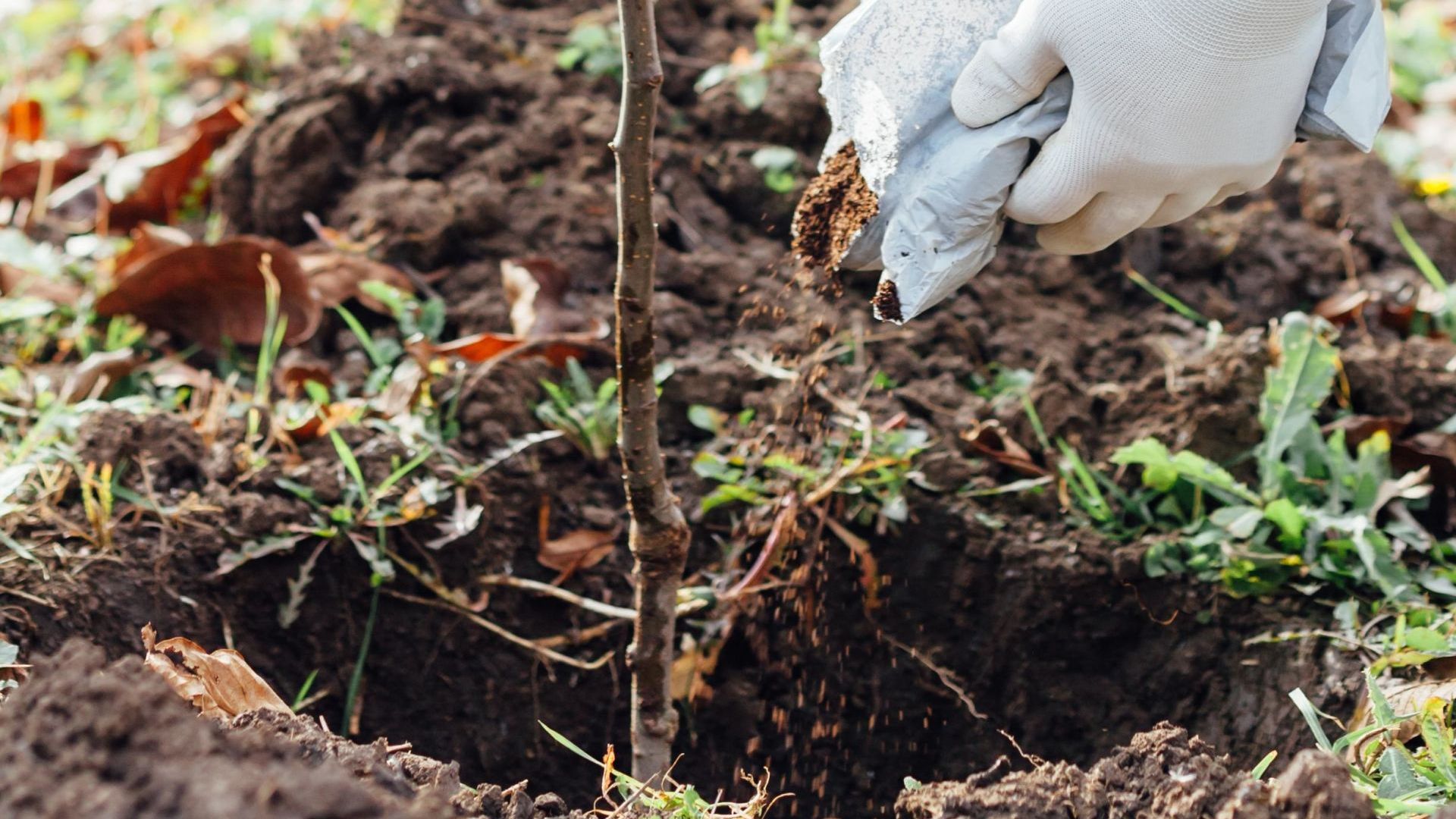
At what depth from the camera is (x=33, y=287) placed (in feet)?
8.43

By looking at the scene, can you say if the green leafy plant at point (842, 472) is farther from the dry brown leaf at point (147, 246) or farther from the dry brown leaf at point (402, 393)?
the dry brown leaf at point (147, 246)

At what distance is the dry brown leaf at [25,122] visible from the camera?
3236 mm

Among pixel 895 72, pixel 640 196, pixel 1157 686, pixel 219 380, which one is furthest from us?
pixel 219 380

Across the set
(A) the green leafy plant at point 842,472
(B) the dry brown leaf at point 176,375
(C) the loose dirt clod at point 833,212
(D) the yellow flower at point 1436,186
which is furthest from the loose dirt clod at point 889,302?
(D) the yellow flower at point 1436,186

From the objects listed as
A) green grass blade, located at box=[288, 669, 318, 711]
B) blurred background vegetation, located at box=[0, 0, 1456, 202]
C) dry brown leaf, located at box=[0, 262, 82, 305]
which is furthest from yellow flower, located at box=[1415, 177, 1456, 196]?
dry brown leaf, located at box=[0, 262, 82, 305]

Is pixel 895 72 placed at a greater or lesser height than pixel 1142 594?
greater

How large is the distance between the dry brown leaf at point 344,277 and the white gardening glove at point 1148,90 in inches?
51.5

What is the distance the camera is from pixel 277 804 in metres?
0.96

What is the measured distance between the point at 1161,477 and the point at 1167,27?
0.77 meters

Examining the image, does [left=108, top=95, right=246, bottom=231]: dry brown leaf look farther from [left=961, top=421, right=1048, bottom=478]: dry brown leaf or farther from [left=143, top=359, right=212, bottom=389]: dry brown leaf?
[left=961, top=421, right=1048, bottom=478]: dry brown leaf

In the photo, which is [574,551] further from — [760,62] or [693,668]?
[760,62]

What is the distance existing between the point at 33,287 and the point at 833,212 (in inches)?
68.0

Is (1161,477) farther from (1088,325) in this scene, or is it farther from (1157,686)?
(1088,325)

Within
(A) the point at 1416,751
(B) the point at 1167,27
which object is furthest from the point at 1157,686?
(B) the point at 1167,27
